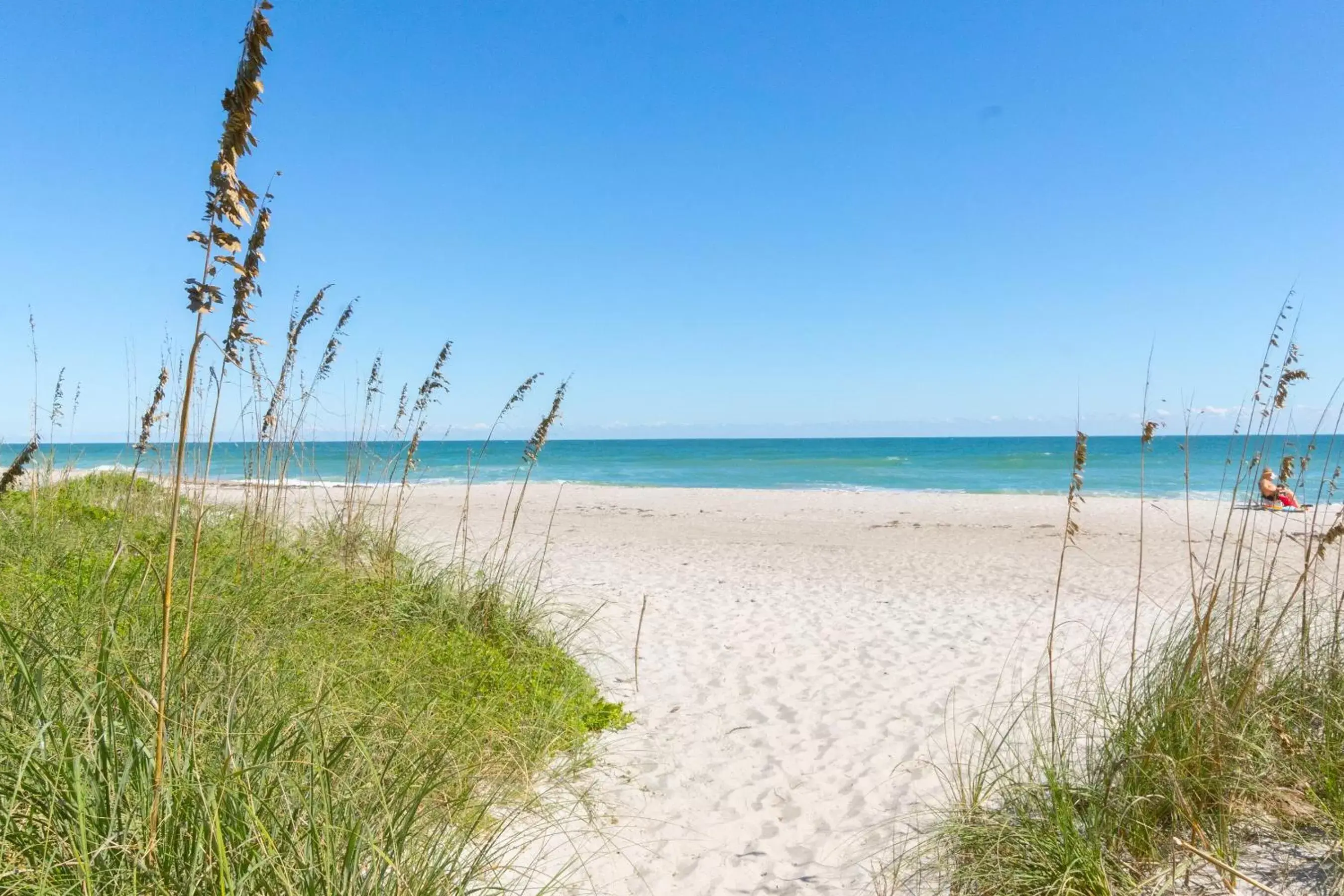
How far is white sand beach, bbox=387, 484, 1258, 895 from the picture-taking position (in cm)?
360

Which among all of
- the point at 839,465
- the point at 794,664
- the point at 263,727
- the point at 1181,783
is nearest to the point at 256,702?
the point at 263,727

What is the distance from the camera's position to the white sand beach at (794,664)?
142 inches

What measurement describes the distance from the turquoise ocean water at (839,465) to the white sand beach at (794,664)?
2410 millimetres

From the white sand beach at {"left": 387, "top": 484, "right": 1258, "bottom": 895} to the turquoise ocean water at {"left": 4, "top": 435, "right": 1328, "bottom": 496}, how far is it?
7.91ft

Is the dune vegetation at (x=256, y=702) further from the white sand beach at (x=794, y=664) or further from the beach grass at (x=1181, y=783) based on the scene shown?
the beach grass at (x=1181, y=783)

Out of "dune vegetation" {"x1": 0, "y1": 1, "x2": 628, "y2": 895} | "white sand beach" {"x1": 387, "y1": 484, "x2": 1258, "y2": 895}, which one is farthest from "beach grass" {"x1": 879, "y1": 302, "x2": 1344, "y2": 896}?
"dune vegetation" {"x1": 0, "y1": 1, "x2": 628, "y2": 895}

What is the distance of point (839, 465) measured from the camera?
162 ft

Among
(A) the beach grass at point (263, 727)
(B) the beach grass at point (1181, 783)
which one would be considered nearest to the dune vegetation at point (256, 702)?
(A) the beach grass at point (263, 727)

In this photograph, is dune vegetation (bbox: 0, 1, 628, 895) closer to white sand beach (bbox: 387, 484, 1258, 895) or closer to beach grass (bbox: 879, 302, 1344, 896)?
white sand beach (bbox: 387, 484, 1258, 895)

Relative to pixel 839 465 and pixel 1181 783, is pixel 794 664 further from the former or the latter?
pixel 839 465

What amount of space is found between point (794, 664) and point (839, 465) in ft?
144

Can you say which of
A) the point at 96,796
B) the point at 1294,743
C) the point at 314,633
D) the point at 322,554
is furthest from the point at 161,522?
the point at 1294,743

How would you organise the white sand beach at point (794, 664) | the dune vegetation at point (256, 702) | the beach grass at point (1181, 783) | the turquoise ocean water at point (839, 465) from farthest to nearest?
the turquoise ocean water at point (839, 465) < the white sand beach at point (794, 664) < the beach grass at point (1181, 783) < the dune vegetation at point (256, 702)

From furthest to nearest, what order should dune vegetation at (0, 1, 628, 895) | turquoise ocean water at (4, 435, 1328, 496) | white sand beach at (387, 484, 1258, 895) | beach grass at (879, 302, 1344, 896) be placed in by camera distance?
turquoise ocean water at (4, 435, 1328, 496) → white sand beach at (387, 484, 1258, 895) → beach grass at (879, 302, 1344, 896) → dune vegetation at (0, 1, 628, 895)
